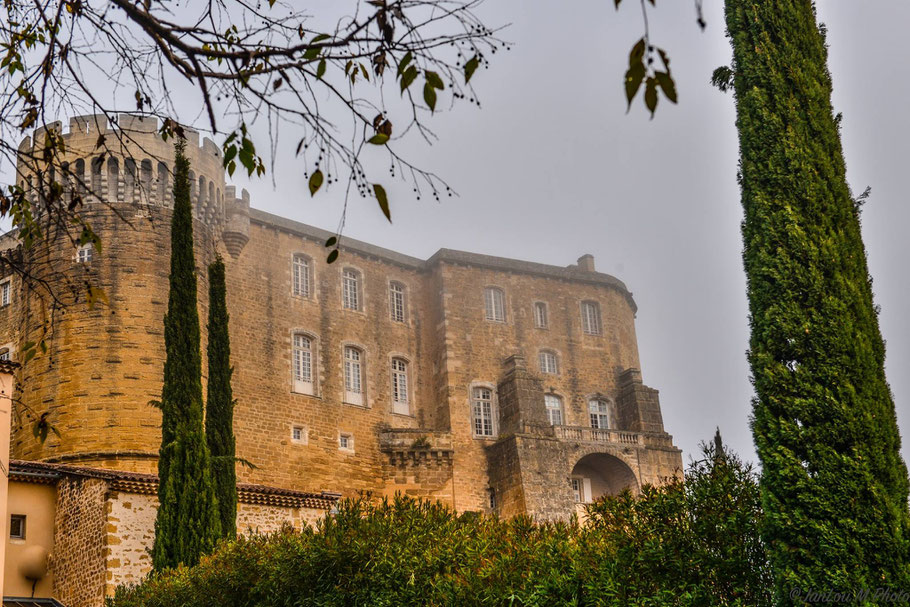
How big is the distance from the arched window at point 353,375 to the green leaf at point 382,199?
3222 centimetres

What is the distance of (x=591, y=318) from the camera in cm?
4444

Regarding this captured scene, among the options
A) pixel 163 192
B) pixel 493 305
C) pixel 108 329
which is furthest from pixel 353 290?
pixel 108 329

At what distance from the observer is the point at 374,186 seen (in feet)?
17.5

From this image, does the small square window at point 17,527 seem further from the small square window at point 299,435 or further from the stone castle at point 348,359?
the small square window at point 299,435

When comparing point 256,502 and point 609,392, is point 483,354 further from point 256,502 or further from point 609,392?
point 256,502

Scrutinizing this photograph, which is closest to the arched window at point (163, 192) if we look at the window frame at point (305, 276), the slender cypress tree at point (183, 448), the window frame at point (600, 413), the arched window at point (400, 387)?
the window frame at point (305, 276)

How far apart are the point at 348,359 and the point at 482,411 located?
547 cm

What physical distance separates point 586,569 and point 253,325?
1041 inches

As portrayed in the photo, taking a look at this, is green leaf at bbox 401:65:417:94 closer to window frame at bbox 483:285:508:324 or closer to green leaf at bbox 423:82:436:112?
green leaf at bbox 423:82:436:112

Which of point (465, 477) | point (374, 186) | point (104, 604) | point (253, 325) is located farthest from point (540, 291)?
point (374, 186)

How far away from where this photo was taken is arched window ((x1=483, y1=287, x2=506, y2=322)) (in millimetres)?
42062

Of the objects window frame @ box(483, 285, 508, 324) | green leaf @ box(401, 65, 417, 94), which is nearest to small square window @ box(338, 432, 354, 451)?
window frame @ box(483, 285, 508, 324)

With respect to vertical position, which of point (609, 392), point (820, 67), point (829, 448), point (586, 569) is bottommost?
point (586, 569)

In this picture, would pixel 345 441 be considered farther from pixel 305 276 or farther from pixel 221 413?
pixel 221 413
